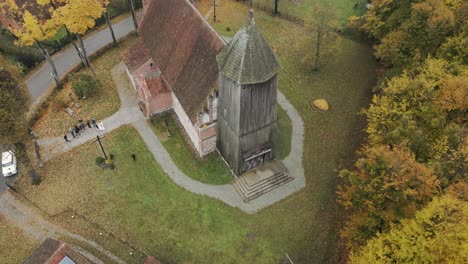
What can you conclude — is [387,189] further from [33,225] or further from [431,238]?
[33,225]

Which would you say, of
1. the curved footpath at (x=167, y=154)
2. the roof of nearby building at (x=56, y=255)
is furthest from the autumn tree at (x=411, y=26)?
the roof of nearby building at (x=56, y=255)

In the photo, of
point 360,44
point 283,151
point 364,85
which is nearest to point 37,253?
point 283,151

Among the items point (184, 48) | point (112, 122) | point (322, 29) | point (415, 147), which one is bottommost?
point (112, 122)

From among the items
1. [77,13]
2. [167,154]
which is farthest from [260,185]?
[77,13]

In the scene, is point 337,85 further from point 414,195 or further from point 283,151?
point 414,195

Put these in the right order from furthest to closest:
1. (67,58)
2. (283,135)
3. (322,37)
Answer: (67,58)
(322,37)
(283,135)

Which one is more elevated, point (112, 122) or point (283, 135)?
point (112, 122)
